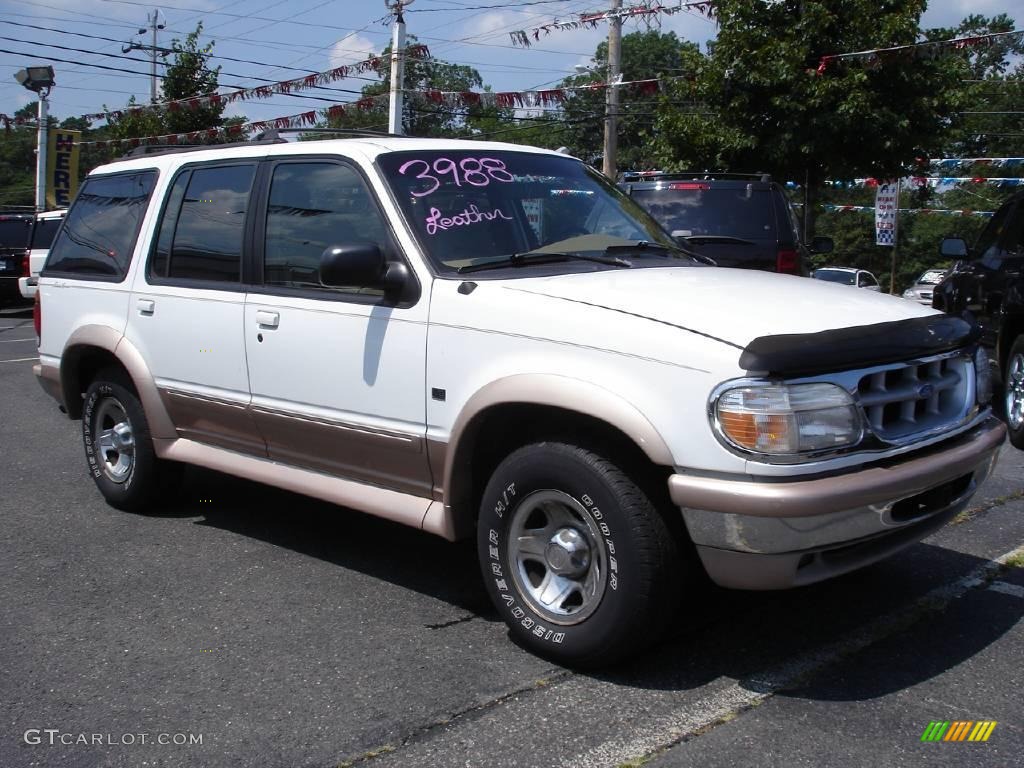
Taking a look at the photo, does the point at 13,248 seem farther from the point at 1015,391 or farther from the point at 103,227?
the point at 1015,391

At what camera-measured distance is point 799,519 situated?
10.3ft

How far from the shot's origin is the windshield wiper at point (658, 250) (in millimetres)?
4605

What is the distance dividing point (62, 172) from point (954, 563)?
31600 millimetres

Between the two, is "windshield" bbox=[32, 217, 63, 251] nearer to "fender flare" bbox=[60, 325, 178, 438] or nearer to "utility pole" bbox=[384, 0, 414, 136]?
"utility pole" bbox=[384, 0, 414, 136]

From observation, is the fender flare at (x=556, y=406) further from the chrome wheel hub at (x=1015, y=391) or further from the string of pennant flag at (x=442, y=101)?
the string of pennant flag at (x=442, y=101)

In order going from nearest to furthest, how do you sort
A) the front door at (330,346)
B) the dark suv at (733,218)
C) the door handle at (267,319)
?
1. the front door at (330,346)
2. the door handle at (267,319)
3. the dark suv at (733,218)

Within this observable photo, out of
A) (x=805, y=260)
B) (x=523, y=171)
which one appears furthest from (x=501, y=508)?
(x=805, y=260)

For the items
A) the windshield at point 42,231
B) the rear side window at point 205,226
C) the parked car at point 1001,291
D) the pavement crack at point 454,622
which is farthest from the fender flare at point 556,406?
the windshield at point 42,231

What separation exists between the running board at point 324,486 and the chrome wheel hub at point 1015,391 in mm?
5235

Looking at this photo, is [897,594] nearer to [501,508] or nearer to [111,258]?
[501,508]

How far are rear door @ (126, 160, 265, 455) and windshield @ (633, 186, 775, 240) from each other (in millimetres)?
5611

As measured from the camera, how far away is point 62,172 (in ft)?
103

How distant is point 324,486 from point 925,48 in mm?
12191
